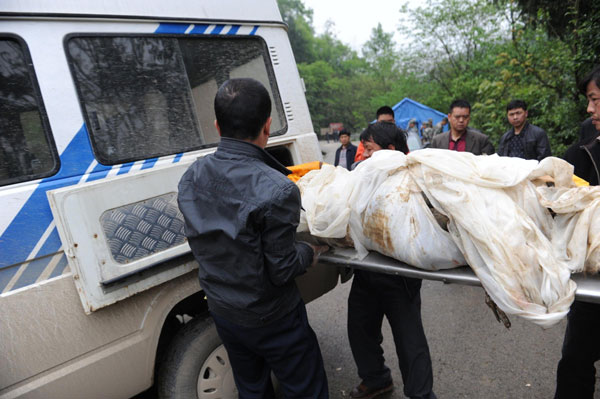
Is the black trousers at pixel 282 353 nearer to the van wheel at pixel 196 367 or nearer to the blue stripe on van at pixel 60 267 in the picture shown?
the van wheel at pixel 196 367

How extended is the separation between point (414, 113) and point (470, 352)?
1213cm

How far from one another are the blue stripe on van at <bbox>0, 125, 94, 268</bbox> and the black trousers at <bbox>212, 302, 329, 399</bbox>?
0.97m

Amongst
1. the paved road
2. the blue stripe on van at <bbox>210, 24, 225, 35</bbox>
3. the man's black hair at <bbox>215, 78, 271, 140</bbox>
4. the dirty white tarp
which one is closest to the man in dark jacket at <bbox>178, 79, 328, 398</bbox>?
the man's black hair at <bbox>215, 78, 271, 140</bbox>

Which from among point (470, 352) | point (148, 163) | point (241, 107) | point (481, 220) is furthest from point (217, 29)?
point (470, 352)

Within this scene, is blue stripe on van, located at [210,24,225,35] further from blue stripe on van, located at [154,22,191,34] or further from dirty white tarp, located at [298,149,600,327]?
dirty white tarp, located at [298,149,600,327]

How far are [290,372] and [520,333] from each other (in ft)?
7.73

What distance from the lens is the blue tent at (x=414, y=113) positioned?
1314 centimetres

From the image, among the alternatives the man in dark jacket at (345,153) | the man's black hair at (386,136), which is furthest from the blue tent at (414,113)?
the man's black hair at (386,136)

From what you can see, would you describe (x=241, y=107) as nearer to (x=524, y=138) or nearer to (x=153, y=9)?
(x=153, y=9)

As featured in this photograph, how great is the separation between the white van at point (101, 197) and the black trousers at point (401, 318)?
956 millimetres

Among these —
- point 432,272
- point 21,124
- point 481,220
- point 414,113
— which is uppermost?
point 414,113

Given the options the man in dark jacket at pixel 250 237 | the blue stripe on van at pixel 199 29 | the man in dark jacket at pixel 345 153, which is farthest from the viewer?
the man in dark jacket at pixel 345 153

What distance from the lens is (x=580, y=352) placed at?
1893mm

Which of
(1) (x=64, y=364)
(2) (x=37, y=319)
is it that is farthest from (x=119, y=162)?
(1) (x=64, y=364)
